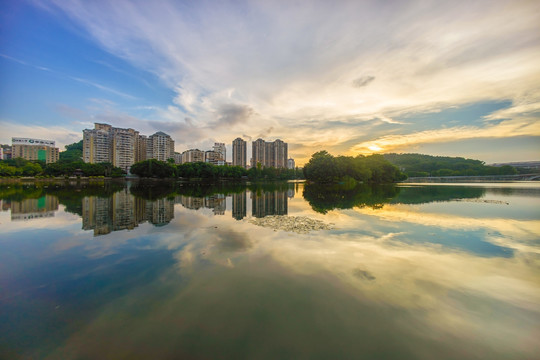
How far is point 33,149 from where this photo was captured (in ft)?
488

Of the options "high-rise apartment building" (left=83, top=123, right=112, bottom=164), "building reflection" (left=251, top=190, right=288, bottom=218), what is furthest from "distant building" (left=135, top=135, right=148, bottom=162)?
"building reflection" (left=251, top=190, right=288, bottom=218)

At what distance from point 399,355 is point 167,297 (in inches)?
231

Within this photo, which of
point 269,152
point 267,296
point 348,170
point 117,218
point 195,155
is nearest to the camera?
point 267,296

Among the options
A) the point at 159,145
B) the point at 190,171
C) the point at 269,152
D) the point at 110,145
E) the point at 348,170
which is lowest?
the point at 190,171

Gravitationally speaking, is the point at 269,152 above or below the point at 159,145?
below

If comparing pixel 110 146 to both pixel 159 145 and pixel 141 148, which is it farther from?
pixel 159 145

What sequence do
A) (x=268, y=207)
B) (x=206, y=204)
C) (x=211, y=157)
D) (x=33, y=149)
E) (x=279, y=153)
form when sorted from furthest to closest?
(x=211, y=157), (x=279, y=153), (x=33, y=149), (x=206, y=204), (x=268, y=207)

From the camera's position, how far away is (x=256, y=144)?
17988 centimetres

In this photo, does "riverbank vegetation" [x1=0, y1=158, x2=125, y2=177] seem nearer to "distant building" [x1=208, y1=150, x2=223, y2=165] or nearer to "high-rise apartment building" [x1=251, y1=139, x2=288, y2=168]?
"distant building" [x1=208, y1=150, x2=223, y2=165]

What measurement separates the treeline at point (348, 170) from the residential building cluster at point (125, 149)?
140 feet

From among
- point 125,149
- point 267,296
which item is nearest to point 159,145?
point 125,149

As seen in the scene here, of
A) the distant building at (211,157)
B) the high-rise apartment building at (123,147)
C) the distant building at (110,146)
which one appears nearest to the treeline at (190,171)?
the high-rise apartment building at (123,147)

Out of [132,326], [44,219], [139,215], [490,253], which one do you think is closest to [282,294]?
[132,326]

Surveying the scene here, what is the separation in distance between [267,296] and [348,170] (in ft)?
284
